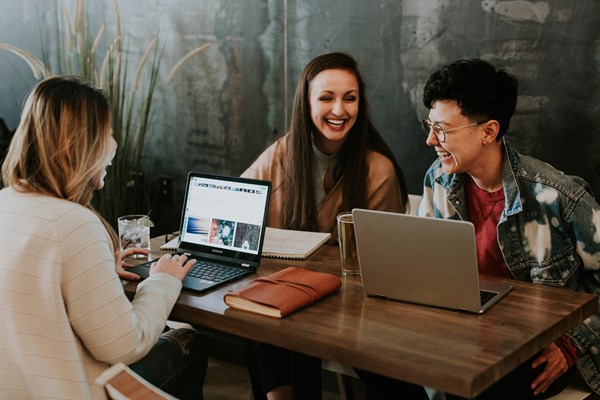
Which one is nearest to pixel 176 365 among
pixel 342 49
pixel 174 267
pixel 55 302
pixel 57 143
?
pixel 174 267

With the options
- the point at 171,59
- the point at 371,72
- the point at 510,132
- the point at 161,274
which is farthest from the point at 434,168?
the point at 171,59

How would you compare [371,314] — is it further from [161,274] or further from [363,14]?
[363,14]

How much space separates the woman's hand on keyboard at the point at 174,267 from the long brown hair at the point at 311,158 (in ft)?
2.21

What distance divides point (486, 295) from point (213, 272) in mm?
698

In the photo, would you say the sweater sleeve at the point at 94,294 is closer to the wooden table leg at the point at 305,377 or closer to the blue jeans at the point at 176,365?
the blue jeans at the point at 176,365

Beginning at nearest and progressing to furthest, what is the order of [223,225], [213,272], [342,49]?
[213,272] → [223,225] → [342,49]

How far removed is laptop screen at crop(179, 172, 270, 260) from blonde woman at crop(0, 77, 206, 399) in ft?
1.57

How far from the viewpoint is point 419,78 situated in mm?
2965

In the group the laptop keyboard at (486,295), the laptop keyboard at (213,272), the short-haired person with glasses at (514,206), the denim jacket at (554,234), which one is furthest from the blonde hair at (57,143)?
the denim jacket at (554,234)

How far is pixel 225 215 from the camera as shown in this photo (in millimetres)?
2281

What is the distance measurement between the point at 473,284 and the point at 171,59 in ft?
7.50

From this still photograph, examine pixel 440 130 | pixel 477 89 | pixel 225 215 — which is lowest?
pixel 225 215

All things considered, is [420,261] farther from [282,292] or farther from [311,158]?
[311,158]

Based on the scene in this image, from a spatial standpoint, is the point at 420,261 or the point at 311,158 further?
the point at 311,158
